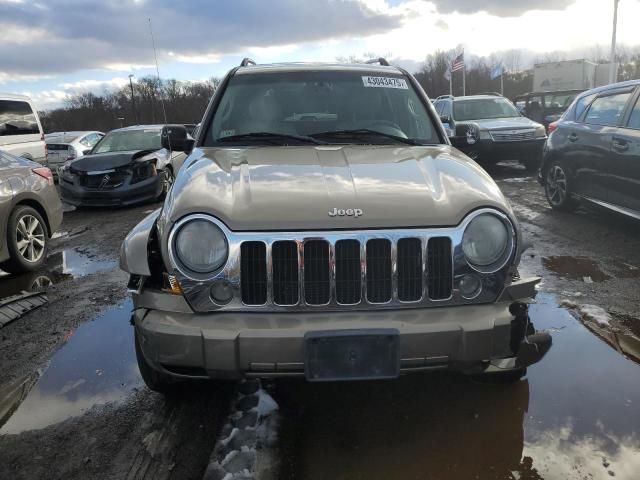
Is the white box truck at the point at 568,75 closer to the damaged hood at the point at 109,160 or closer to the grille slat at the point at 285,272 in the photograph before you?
the damaged hood at the point at 109,160

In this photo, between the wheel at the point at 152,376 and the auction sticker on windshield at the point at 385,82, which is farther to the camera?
the auction sticker on windshield at the point at 385,82

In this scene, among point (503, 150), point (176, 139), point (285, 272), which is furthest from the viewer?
point (503, 150)

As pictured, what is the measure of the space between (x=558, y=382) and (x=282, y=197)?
6.56ft

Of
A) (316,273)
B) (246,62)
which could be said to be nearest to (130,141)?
(246,62)

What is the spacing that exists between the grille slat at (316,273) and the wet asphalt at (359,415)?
78 centimetres

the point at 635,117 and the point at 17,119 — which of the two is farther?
the point at 17,119

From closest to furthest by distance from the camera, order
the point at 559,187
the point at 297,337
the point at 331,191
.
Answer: the point at 297,337 < the point at 331,191 < the point at 559,187

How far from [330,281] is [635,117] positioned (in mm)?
4981

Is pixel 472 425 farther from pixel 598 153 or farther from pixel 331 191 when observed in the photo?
pixel 598 153

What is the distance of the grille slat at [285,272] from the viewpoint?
7.77 ft

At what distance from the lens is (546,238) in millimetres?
6344

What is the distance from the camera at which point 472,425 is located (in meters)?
2.74

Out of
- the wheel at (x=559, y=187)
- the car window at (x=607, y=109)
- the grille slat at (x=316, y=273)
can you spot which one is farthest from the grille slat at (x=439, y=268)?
the wheel at (x=559, y=187)

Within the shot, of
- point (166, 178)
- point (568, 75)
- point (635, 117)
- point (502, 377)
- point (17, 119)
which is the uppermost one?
point (568, 75)
